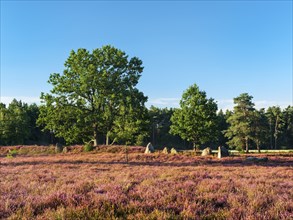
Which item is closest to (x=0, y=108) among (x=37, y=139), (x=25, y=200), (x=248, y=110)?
(x=37, y=139)

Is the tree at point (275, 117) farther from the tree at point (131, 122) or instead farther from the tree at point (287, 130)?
the tree at point (131, 122)

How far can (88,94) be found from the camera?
136 ft

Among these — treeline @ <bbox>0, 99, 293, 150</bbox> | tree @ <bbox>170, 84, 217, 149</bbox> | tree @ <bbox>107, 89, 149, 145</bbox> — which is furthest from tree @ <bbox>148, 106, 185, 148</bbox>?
tree @ <bbox>107, 89, 149, 145</bbox>

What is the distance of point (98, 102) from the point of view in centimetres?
4047

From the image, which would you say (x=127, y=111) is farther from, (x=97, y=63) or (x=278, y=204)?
(x=278, y=204)

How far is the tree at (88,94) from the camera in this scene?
3981cm

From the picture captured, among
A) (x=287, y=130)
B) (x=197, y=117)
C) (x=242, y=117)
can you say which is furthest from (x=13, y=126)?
(x=287, y=130)

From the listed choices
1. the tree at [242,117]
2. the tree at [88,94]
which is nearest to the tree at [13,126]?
the tree at [88,94]

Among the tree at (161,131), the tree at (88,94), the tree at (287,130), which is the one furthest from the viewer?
the tree at (161,131)

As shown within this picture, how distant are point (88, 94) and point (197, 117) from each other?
18337 millimetres

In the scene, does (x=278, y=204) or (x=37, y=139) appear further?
(x=37, y=139)

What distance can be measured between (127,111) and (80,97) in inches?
417

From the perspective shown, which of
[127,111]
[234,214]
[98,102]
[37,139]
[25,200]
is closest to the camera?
[234,214]

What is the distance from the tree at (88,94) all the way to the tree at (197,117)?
781 centimetres
